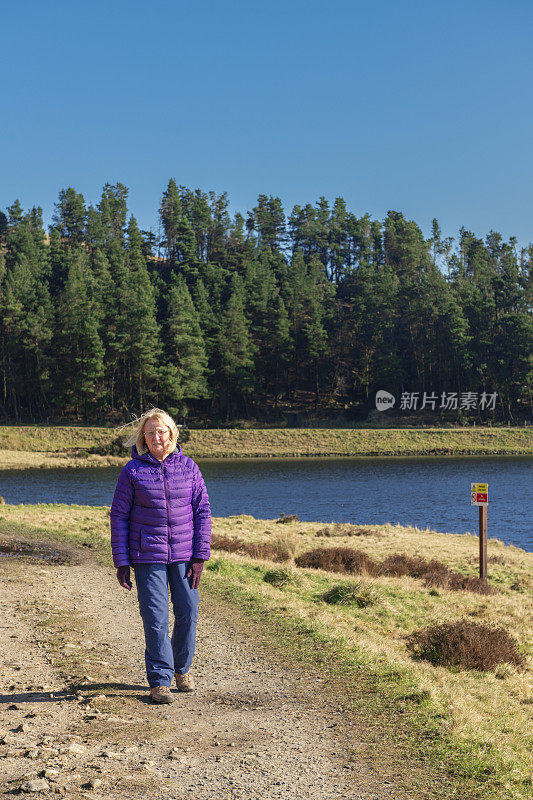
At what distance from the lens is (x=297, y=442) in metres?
79.6

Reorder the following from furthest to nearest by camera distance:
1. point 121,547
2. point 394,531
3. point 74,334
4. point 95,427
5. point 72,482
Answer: point 74,334 → point 95,427 → point 72,482 → point 394,531 → point 121,547

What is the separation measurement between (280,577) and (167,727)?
29.5 ft

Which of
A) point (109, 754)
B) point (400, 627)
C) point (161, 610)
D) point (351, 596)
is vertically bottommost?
point (400, 627)

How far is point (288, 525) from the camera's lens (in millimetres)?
27859

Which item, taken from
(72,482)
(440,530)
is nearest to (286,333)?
(72,482)

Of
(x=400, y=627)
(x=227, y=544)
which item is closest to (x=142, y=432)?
(x=400, y=627)

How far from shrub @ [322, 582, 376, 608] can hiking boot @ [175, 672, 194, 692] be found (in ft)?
21.9

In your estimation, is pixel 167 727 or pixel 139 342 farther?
pixel 139 342

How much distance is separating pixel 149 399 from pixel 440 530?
6430 centimetres

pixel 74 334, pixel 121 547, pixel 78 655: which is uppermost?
pixel 74 334

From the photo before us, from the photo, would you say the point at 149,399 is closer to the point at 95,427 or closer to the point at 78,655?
the point at 95,427

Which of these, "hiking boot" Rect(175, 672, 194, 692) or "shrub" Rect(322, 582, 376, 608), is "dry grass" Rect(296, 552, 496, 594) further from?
"hiking boot" Rect(175, 672, 194, 692)

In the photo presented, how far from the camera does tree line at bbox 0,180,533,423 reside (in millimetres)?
87375

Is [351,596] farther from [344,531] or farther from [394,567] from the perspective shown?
[344,531]
